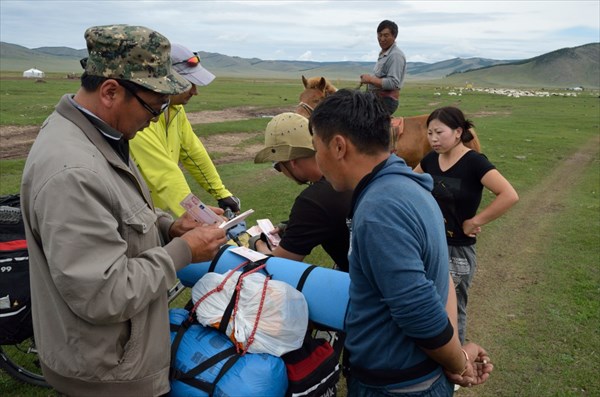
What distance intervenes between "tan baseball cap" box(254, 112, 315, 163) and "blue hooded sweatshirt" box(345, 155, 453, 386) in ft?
4.04

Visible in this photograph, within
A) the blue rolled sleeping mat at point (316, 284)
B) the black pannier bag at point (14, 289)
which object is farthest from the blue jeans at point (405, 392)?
the black pannier bag at point (14, 289)

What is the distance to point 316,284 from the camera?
9.14 feet

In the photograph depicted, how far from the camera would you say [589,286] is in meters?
6.99

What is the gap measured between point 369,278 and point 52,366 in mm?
1500

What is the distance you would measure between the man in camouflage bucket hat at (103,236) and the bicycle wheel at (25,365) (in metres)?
2.28

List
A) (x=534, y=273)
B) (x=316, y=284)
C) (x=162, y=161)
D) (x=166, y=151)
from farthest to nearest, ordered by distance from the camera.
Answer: (x=534, y=273) → (x=166, y=151) → (x=162, y=161) → (x=316, y=284)

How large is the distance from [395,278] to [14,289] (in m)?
2.50

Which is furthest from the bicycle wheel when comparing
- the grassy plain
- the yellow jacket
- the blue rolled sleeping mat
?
the blue rolled sleeping mat

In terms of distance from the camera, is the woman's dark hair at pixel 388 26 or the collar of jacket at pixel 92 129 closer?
the collar of jacket at pixel 92 129

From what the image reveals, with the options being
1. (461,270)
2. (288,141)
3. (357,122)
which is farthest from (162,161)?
(461,270)

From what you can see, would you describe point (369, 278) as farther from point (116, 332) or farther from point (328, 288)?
point (116, 332)

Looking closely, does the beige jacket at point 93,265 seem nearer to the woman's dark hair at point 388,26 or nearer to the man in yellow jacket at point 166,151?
the man in yellow jacket at point 166,151

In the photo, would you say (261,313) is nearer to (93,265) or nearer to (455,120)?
(93,265)

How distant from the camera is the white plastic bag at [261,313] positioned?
248 cm
